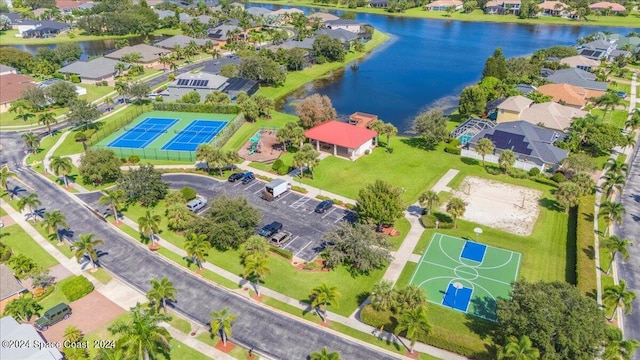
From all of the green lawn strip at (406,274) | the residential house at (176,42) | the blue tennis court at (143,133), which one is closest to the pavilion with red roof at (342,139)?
the green lawn strip at (406,274)

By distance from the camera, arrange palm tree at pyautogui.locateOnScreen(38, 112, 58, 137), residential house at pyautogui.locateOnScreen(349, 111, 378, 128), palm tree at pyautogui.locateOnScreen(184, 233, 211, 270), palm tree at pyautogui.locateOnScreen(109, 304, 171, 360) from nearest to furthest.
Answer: palm tree at pyautogui.locateOnScreen(109, 304, 171, 360) → palm tree at pyautogui.locateOnScreen(184, 233, 211, 270) → palm tree at pyautogui.locateOnScreen(38, 112, 58, 137) → residential house at pyautogui.locateOnScreen(349, 111, 378, 128)

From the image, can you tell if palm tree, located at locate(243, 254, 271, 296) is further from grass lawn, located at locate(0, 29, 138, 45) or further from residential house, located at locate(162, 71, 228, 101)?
grass lawn, located at locate(0, 29, 138, 45)

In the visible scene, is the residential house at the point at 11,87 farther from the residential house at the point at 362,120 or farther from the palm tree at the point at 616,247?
the palm tree at the point at 616,247

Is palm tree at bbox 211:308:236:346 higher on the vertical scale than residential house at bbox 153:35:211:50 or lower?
lower

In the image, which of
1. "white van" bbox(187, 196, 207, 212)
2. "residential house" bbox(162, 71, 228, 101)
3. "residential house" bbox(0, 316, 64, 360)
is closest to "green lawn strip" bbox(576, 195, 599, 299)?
"white van" bbox(187, 196, 207, 212)

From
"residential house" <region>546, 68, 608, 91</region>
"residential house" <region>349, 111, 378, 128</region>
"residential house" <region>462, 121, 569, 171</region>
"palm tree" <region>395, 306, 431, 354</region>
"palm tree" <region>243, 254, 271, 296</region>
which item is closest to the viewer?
"palm tree" <region>395, 306, 431, 354</region>

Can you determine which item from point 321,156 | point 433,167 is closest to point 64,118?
point 321,156

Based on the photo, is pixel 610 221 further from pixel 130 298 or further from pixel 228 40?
pixel 228 40

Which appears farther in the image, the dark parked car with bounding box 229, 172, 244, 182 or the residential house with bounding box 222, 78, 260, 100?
the residential house with bounding box 222, 78, 260, 100
